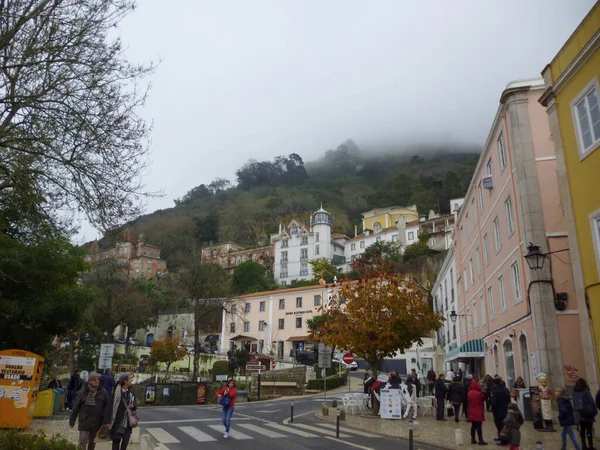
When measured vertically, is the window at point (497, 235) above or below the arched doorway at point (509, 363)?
above

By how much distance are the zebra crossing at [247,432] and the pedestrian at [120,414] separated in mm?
3729

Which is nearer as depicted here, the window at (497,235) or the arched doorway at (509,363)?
the arched doorway at (509,363)

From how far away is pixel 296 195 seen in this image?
125375 mm

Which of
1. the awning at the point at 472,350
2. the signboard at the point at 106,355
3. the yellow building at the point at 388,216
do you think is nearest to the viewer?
the signboard at the point at 106,355

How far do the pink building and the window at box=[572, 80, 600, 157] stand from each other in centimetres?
398

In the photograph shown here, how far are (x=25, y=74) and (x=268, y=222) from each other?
9643 centimetres

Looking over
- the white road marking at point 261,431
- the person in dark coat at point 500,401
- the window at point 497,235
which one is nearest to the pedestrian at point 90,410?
the white road marking at point 261,431

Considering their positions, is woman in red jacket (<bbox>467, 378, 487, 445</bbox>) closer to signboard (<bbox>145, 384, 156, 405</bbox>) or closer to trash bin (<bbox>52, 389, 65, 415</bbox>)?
trash bin (<bbox>52, 389, 65, 415</bbox>)

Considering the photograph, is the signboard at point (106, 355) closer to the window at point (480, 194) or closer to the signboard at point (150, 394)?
the signboard at point (150, 394)

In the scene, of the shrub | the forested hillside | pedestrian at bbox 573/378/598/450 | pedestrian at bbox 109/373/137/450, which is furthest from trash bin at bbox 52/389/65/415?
the forested hillside

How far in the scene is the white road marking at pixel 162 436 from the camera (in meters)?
12.3

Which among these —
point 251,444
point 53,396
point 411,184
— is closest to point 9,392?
point 53,396

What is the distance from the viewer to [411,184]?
4488 inches

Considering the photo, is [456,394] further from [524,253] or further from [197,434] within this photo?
[197,434]
